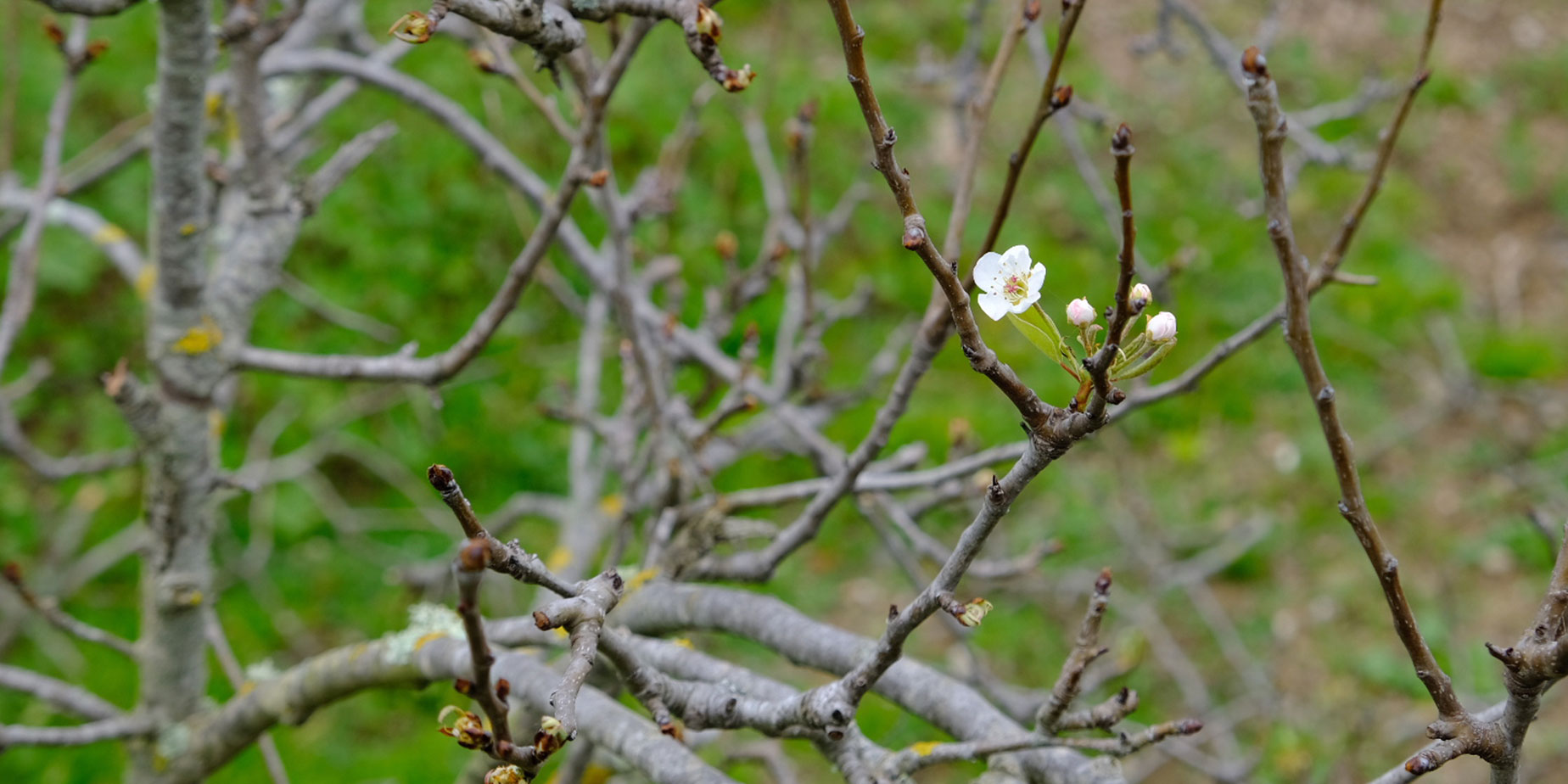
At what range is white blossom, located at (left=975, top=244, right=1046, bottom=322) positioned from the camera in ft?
3.33

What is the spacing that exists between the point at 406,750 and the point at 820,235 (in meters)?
2.26

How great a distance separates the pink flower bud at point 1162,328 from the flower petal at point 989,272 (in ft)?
0.57

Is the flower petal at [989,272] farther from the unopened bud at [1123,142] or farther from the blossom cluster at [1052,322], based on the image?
the unopened bud at [1123,142]

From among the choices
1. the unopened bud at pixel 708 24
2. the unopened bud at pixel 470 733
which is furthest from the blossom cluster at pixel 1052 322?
the unopened bud at pixel 470 733

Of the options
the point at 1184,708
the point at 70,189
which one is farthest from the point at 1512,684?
the point at 1184,708

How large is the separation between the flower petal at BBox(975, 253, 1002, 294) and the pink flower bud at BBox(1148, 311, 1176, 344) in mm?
175

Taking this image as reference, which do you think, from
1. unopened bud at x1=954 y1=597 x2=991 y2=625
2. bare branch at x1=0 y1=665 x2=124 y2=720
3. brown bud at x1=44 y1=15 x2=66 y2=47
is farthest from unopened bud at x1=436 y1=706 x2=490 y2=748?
brown bud at x1=44 y1=15 x2=66 y2=47

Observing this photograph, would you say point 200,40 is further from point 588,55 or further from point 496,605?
point 496,605

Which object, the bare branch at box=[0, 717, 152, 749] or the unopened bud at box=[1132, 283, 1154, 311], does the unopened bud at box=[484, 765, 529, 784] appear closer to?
the unopened bud at box=[1132, 283, 1154, 311]

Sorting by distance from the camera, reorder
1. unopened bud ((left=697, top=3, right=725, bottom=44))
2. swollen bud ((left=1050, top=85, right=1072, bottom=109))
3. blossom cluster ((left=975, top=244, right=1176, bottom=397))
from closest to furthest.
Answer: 1. blossom cluster ((left=975, top=244, right=1176, bottom=397))
2. unopened bud ((left=697, top=3, right=725, bottom=44))
3. swollen bud ((left=1050, top=85, right=1072, bottom=109))

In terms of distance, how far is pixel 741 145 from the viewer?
17.5ft

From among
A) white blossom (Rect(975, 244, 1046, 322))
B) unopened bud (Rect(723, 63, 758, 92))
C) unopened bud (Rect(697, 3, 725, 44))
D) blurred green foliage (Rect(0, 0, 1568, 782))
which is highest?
blurred green foliage (Rect(0, 0, 1568, 782))

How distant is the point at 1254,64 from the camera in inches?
36.4

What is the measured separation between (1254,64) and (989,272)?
303 millimetres
